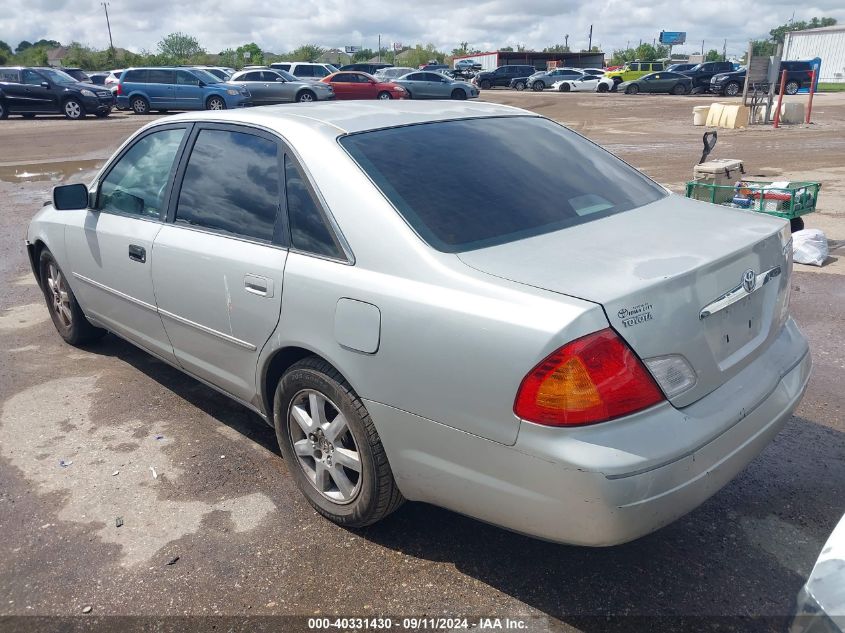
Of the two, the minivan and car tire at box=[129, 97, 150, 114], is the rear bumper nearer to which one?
the minivan

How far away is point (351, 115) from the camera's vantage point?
323 centimetres

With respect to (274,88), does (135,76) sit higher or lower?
higher

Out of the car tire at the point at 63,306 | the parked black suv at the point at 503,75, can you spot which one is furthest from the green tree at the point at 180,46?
the car tire at the point at 63,306

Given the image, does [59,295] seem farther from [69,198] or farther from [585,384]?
[585,384]

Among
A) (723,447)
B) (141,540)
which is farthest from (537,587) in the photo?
(141,540)

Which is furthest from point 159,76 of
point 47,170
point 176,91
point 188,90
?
point 47,170

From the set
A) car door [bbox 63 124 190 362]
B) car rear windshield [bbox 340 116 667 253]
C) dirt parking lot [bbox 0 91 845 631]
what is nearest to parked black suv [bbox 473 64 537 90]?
dirt parking lot [bbox 0 91 845 631]

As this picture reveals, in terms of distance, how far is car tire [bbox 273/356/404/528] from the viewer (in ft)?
8.71

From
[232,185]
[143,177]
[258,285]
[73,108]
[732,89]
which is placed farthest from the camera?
[732,89]

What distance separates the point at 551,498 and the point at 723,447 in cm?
61

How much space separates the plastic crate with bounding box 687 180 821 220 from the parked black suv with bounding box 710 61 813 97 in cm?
3237

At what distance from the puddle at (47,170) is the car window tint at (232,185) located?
35.9 ft

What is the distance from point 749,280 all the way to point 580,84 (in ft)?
149

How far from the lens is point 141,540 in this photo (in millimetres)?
2967
